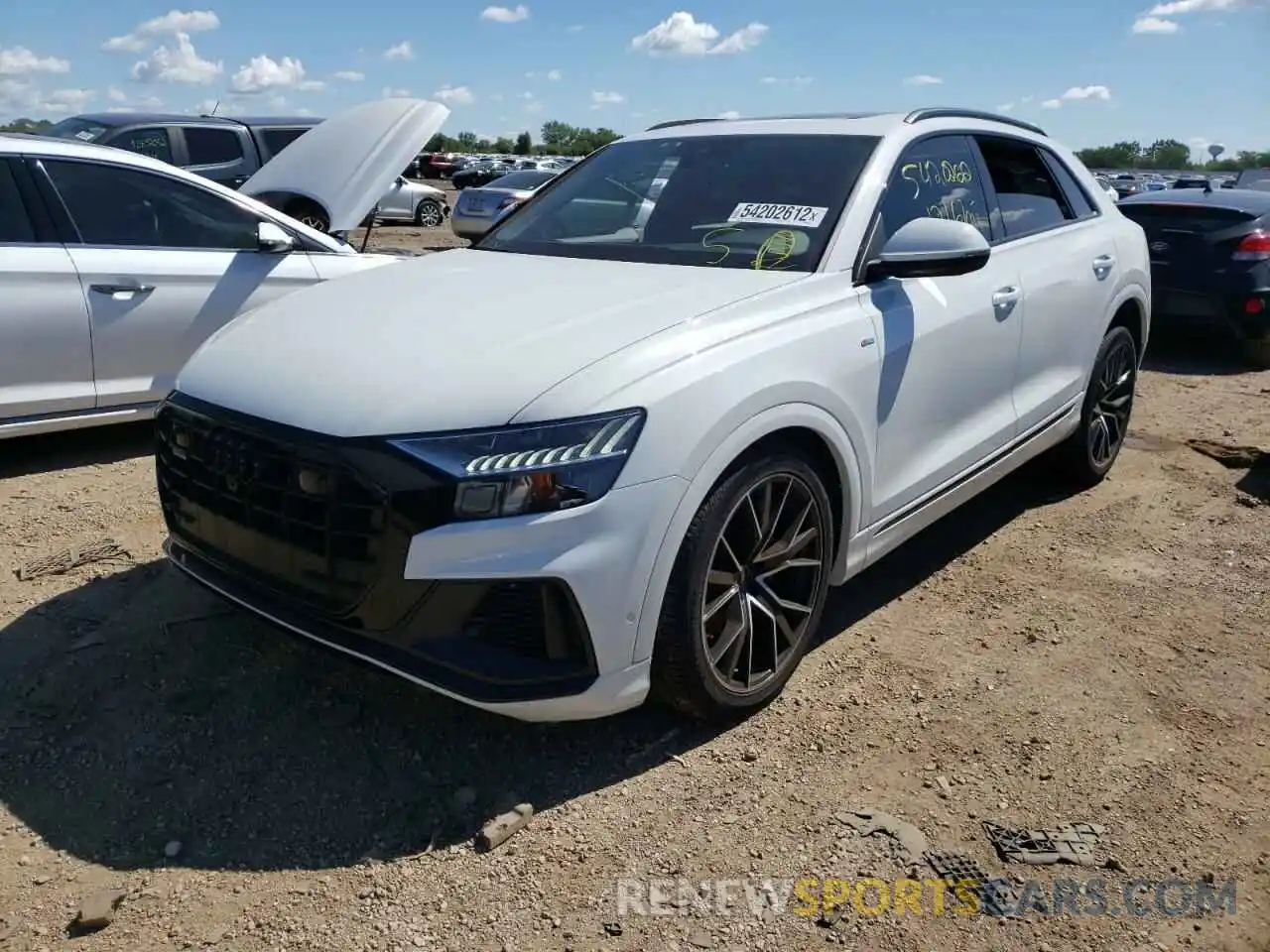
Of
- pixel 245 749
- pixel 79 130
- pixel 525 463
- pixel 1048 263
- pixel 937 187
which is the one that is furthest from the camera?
pixel 79 130

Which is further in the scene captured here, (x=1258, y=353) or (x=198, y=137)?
(x=198, y=137)

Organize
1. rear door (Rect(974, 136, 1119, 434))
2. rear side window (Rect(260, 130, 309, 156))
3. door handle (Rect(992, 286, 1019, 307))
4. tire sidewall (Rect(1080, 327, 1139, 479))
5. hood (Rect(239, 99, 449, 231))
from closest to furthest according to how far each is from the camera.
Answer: door handle (Rect(992, 286, 1019, 307))
rear door (Rect(974, 136, 1119, 434))
tire sidewall (Rect(1080, 327, 1139, 479))
hood (Rect(239, 99, 449, 231))
rear side window (Rect(260, 130, 309, 156))

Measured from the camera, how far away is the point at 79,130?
11.4 meters

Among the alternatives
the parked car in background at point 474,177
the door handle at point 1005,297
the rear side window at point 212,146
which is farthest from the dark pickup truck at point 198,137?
the parked car in background at point 474,177

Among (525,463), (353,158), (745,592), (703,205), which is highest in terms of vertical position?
(353,158)

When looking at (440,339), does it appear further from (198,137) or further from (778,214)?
(198,137)

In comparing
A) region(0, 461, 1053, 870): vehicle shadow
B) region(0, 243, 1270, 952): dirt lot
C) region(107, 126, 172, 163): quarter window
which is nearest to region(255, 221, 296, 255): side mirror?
region(0, 243, 1270, 952): dirt lot

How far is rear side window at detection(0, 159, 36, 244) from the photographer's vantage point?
4746 millimetres

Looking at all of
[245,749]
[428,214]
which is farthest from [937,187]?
[428,214]

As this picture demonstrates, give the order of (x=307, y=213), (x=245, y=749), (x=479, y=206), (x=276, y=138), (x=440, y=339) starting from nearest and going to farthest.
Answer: (x=440, y=339) < (x=245, y=749) < (x=307, y=213) < (x=276, y=138) < (x=479, y=206)

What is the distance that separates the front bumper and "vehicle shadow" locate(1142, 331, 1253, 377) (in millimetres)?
6935

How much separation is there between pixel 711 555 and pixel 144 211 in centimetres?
394

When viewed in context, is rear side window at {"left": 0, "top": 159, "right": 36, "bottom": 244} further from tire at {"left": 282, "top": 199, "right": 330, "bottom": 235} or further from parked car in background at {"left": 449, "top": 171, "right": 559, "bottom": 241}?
parked car in background at {"left": 449, "top": 171, "right": 559, "bottom": 241}

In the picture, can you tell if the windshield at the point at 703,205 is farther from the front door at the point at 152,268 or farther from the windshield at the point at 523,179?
the windshield at the point at 523,179
